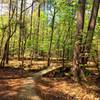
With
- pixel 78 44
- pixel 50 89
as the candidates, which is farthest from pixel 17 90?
pixel 78 44

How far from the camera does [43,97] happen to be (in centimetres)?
1064

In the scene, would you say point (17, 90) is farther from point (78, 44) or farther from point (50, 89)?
point (78, 44)

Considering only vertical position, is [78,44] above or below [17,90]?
above

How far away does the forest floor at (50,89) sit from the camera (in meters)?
10.6

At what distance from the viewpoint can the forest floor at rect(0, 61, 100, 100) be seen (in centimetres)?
1061

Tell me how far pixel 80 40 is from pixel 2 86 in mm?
4541

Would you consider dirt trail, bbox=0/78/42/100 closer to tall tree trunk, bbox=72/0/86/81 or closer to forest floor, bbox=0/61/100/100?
forest floor, bbox=0/61/100/100

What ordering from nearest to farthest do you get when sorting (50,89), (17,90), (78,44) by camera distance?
(17,90)
(50,89)
(78,44)

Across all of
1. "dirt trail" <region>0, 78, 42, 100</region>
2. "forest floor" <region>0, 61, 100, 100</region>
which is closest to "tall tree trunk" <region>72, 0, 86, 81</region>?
"forest floor" <region>0, 61, 100, 100</region>

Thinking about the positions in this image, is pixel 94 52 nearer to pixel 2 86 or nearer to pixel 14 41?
pixel 2 86

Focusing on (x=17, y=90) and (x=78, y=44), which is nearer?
(x=17, y=90)

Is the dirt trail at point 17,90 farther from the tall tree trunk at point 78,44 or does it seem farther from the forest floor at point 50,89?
the tall tree trunk at point 78,44

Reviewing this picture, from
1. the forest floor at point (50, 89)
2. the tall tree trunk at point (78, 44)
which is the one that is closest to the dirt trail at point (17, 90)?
the forest floor at point (50, 89)

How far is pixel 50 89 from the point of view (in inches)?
471
